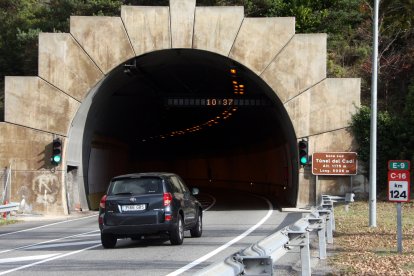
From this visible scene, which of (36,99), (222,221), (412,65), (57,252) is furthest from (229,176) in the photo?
(57,252)

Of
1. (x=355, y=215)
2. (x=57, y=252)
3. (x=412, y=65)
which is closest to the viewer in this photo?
(x=57, y=252)

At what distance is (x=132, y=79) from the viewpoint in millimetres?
39125

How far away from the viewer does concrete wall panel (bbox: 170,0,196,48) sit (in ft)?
111

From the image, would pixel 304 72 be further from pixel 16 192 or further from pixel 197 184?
pixel 197 184

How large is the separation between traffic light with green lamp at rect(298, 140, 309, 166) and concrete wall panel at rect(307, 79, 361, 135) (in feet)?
3.48

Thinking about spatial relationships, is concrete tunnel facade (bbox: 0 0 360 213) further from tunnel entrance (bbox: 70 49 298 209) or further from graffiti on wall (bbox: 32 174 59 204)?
tunnel entrance (bbox: 70 49 298 209)

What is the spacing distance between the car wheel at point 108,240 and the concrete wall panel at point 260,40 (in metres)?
17.8

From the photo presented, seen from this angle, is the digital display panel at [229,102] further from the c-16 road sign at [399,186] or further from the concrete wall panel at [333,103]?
the c-16 road sign at [399,186]


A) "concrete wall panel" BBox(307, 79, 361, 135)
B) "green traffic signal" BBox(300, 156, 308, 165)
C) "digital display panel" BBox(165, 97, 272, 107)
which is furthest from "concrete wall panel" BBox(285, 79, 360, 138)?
"digital display panel" BBox(165, 97, 272, 107)

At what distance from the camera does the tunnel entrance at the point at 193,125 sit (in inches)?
1454

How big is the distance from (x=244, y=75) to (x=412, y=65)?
1424cm

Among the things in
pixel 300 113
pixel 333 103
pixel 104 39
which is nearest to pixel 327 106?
pixel 333 103

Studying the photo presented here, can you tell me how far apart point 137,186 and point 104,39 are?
17787 mm

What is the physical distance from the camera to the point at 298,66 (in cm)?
3441
